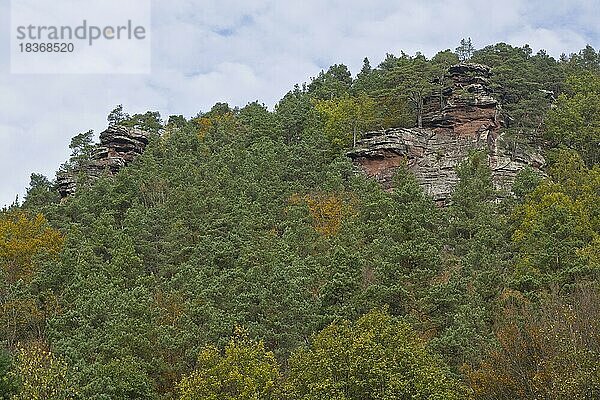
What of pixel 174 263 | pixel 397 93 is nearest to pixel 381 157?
pixel 397 93

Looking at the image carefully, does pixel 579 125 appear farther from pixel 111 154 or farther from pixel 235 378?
pixel 111 154

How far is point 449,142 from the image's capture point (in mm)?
67125

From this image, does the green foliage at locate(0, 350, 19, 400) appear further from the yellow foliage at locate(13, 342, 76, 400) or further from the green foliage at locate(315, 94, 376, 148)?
the green foliage at locate(315, 94, 376, 148)

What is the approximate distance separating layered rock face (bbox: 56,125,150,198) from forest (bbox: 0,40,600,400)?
4256 mm

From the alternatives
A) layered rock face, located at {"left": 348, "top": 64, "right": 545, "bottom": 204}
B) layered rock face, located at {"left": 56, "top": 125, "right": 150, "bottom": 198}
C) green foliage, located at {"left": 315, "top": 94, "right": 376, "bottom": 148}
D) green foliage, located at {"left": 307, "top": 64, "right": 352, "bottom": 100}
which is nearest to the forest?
green foliage, located at {"left": 315, "top": 94, "right": 376, "bottom": 148}

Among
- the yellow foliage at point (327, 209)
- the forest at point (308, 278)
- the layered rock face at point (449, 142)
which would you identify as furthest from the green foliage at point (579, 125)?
the yellow foliage at point (327, 209)

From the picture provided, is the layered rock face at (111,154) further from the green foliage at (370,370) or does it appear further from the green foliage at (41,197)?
the green foliage at (370,370)

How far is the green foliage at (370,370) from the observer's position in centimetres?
2348

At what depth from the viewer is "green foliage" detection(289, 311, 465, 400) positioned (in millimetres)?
23484

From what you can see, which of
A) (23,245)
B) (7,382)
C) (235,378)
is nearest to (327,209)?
(23,245)

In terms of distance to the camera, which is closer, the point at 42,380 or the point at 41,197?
the point at 42,380

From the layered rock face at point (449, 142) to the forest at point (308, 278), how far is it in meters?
2.10

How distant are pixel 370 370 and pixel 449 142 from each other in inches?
1838

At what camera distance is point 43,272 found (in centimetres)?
4225
